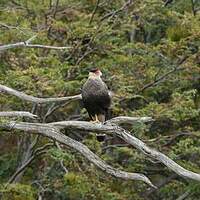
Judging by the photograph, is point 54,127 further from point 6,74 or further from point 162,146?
point 162,146

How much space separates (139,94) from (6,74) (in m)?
1.88

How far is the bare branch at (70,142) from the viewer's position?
533 centimetres

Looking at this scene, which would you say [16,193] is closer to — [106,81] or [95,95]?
[106,81]

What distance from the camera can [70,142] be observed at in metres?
5.49

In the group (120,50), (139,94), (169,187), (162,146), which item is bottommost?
(169,187)

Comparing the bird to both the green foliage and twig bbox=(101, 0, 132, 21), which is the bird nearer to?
the green foliage

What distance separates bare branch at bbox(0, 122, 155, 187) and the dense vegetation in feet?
5.16

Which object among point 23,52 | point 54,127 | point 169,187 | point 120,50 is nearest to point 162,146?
point 169,187

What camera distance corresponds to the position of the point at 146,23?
9172 mm

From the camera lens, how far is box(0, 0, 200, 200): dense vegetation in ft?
25.2

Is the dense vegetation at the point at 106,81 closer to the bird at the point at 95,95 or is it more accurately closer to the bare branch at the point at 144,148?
the bird at the point at 95,95

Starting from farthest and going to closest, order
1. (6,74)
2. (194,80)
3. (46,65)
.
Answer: (194,80)
(46,65)
(6,74)

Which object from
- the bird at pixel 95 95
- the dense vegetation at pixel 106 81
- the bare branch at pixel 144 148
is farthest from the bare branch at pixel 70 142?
the dense vegetation at pixel 106 81

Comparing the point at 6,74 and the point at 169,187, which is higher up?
the point at 6,74
